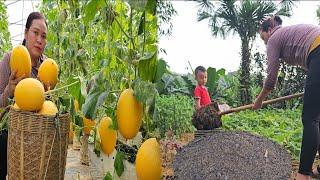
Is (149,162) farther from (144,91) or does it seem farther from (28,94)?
(28,94)

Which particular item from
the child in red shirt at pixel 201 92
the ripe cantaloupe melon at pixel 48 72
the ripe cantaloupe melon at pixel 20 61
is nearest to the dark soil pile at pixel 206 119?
the child in red shirt at pixel 201 92

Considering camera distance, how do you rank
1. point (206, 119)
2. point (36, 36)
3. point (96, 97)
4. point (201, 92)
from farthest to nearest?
point (201, 92)
point (206, 119)
point (36, 36)
point (96, 97)

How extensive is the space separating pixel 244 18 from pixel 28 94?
8.65 meters

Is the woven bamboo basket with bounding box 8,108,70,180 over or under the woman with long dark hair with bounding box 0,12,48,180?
under

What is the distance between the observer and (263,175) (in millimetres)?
1874

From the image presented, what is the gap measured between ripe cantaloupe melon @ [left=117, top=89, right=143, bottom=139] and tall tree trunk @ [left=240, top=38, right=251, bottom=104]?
8.61m

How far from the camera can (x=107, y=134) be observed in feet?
6.12

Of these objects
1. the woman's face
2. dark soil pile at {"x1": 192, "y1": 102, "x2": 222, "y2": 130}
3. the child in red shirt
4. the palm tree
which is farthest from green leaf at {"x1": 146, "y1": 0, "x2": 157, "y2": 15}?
the palm tree

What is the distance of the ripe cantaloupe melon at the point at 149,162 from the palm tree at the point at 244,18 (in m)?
8.52

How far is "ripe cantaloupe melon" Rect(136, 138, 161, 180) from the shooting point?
151 cm

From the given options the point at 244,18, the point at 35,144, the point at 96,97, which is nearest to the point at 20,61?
the point at 35,144

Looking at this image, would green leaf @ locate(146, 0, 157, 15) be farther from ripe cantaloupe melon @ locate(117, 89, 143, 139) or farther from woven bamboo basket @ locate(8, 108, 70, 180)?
woven bamboo basket @ locate(8, 108, 70, 180)

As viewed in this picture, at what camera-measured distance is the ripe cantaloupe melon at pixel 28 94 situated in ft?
5.86

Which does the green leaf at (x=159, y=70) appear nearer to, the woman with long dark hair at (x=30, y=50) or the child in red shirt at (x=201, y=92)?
the woman with long dark hair at (x=30, y=50)
